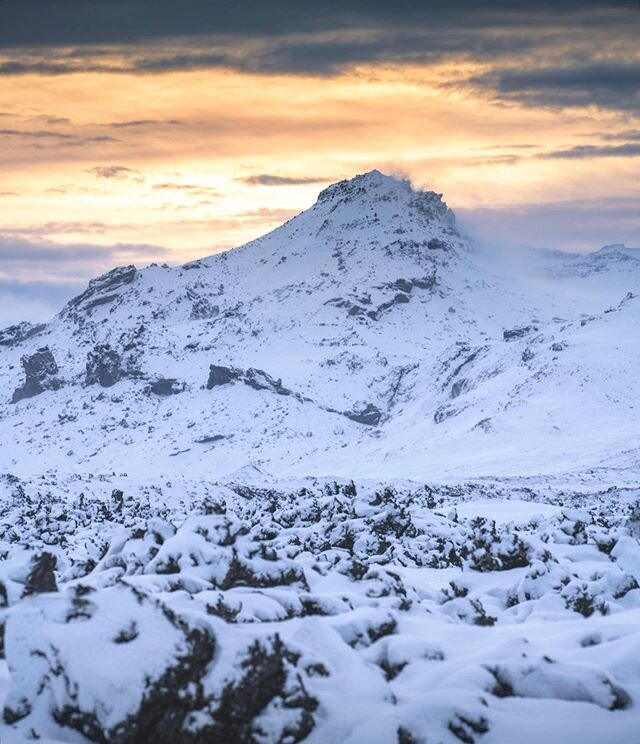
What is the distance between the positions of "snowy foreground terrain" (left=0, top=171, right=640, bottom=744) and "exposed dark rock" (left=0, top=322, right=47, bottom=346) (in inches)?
1440

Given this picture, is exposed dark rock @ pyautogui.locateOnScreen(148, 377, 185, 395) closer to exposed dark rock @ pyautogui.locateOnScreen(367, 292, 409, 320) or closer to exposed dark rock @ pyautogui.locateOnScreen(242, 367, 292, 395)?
exposed dark rock @ pyautogui.locateOnScreen(242, 367, 292, 395)

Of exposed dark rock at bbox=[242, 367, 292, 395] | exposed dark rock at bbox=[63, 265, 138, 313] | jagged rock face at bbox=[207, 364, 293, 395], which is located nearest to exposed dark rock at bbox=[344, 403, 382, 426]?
jagged rock face at bbox=[207, 364, 293, 395]

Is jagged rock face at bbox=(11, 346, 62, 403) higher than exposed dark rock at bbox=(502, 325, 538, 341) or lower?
lower

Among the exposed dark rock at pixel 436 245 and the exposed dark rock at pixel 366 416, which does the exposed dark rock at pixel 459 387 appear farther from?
the exposed dark rock at pixel 436 245

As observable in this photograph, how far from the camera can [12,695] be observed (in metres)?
10.1

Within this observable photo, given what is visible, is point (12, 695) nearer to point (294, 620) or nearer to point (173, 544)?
point (294, 620)

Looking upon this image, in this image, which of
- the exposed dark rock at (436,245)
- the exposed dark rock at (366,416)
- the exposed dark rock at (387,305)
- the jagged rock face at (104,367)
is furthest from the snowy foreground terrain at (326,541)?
the exposed dark rock at (436,245)

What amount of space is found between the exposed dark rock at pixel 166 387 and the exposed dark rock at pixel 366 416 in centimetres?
2231

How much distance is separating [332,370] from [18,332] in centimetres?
7295

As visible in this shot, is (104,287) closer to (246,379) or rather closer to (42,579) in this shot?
(246,379)

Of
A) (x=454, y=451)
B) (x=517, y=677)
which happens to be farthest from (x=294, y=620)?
(x=454, y=451)

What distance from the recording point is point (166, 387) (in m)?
126

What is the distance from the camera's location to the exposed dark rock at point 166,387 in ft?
410

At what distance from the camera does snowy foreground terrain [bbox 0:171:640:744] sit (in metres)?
10.2
